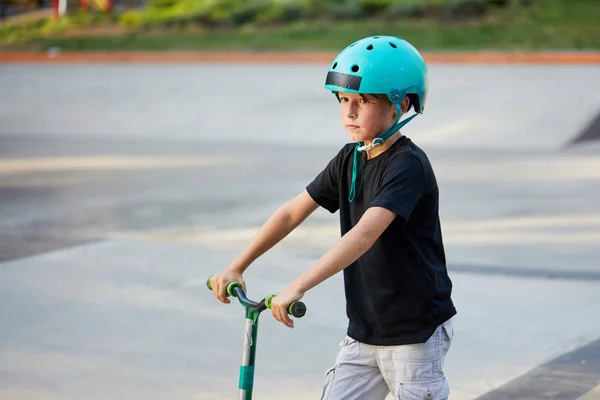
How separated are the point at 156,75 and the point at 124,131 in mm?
4144

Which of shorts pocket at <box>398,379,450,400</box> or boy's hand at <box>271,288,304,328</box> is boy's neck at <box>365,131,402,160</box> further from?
shorts pocket at <box>398,379,450,400</box>

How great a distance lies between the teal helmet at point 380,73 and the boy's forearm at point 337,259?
26 cm

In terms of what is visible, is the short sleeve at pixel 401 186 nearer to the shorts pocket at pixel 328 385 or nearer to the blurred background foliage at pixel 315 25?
the shorts pocket at pixel 328 385

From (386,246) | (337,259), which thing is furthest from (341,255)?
(386,246)

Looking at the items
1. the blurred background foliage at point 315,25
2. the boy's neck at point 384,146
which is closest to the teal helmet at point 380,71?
the boy's neck at point 384,146

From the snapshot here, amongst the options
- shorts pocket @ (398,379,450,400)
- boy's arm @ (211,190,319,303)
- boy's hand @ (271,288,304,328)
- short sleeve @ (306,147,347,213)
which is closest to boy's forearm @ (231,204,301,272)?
boy's arm @ (211,190,319,303)

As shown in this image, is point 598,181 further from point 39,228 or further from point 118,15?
point 118,15

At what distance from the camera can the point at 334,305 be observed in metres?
5.84

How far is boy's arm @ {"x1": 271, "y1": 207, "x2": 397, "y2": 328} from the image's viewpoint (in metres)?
2.82

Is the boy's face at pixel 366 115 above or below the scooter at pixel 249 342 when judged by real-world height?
above

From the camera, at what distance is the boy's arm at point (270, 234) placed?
3.14 m

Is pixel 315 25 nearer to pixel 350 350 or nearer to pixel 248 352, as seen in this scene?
pixel 350 350

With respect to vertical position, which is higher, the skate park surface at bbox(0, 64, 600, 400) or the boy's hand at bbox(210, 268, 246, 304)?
the skate park surface at bbox(0, 64, 600, 400)

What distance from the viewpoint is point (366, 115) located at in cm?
316
